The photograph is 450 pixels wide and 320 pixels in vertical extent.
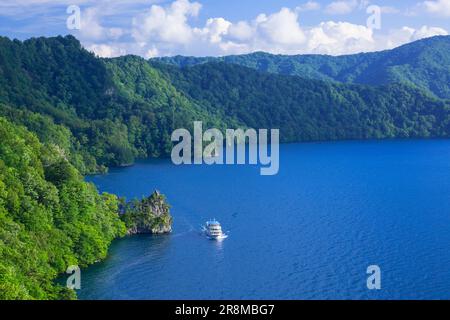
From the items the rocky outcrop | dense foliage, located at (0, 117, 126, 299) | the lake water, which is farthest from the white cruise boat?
dense foliage, located at (0, 117, 126, 299)

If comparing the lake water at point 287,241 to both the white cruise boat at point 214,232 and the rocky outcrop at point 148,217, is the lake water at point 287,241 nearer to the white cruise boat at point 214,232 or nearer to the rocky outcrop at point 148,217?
the white cruise boat at point 214,232

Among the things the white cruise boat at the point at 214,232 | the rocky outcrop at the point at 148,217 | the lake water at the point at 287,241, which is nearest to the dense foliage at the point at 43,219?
the rocky outcrop at the point at 148,217

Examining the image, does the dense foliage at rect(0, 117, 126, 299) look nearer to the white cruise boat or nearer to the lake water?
the lake water

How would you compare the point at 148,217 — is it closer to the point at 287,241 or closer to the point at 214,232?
the point at 214,232

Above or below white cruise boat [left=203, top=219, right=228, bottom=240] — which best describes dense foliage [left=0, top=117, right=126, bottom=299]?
above

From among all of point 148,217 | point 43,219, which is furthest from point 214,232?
point 43,219
